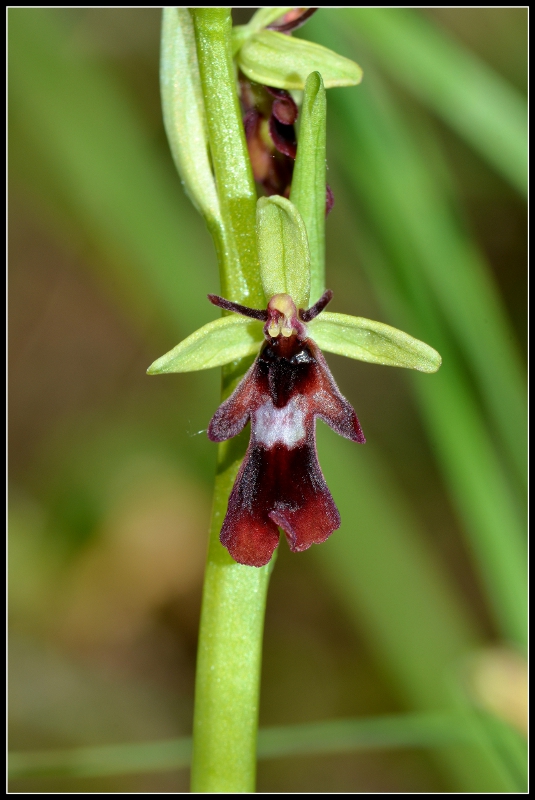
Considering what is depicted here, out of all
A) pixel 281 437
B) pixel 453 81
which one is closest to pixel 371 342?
pixel 281 437

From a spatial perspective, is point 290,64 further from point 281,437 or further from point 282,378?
point 281,437

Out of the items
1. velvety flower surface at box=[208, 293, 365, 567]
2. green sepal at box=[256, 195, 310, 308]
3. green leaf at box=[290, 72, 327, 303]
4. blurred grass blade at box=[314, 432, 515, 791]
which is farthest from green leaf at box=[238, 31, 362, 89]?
blurred grass blade at box=[314, 432, 515, 791]

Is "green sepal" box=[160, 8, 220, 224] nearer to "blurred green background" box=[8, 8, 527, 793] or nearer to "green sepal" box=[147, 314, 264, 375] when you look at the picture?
"green sepal" box=[147, 314, 264, 375]

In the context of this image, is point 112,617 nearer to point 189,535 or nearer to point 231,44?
point 189,535

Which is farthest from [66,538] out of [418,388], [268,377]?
[268,377]

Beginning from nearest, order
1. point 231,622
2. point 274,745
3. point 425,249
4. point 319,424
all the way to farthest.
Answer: point 231,622
point 274,745
point 425,249
point 319,424

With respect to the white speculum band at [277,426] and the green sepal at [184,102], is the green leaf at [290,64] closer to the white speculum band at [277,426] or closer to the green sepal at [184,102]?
the green sepal at [184,102]
